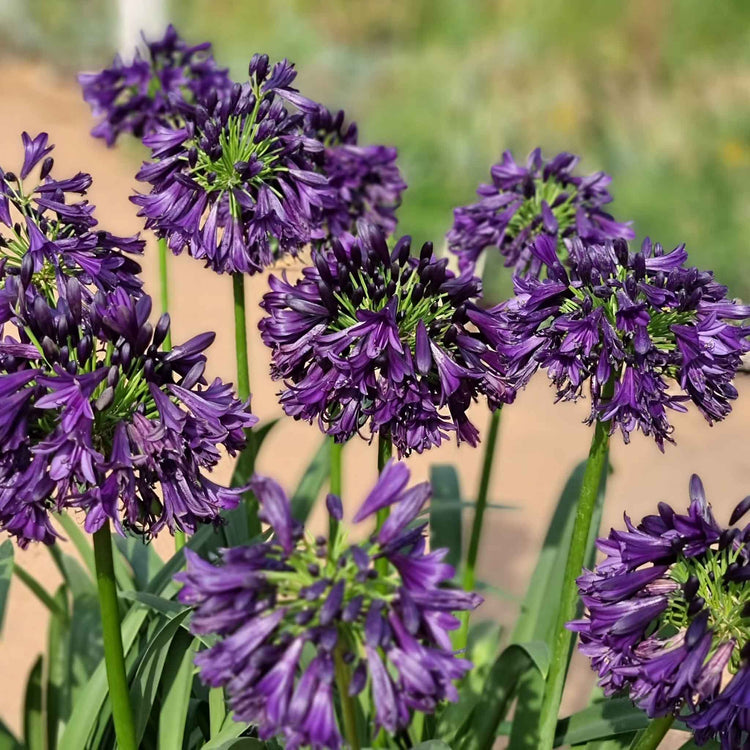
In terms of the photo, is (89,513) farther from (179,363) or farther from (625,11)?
(625,11)

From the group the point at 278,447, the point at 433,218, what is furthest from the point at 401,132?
the point at 278,447

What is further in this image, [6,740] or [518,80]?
[518,80]

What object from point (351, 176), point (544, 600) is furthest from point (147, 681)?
point (351, 176)

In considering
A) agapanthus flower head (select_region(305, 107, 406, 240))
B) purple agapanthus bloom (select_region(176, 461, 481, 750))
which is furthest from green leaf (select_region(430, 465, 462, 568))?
purple agapanthus bloom (select_region(176, 461, 481, 750))

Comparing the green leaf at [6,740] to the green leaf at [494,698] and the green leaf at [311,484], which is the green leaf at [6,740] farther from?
the green leaf at [494,698]

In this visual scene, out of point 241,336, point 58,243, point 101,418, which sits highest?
point 58,243

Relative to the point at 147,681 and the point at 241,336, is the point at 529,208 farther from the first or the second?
the point at 147,681
